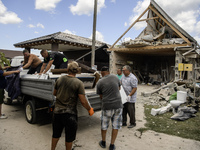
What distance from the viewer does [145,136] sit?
3955 mm

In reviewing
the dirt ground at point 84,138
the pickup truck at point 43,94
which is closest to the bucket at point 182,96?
the dirt ground at point 84,138

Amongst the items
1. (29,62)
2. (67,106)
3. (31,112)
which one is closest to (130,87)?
→ (67,106)

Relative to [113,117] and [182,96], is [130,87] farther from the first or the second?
[182,96]

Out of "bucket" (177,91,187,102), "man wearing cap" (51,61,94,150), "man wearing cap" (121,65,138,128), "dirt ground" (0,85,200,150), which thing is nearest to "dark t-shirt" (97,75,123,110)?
"man wearing cap" (51,61,94,150)

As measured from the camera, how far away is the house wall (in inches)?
598

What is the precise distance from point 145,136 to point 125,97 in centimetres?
110

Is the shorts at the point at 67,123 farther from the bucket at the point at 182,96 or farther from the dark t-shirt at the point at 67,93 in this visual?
the bucket at the point at 182,96

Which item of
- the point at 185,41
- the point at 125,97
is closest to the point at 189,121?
the point at 125,97

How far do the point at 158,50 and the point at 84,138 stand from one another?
431 inches

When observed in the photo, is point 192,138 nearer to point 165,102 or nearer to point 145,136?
point 145,136

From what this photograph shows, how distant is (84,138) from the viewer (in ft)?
12.3

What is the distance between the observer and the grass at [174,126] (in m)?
4.14

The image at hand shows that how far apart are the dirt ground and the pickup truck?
1.44 feet

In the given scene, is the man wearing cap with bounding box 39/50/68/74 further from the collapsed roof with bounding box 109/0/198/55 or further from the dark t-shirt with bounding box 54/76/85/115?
the collapsed roof with bounding box 109/0/198/55
